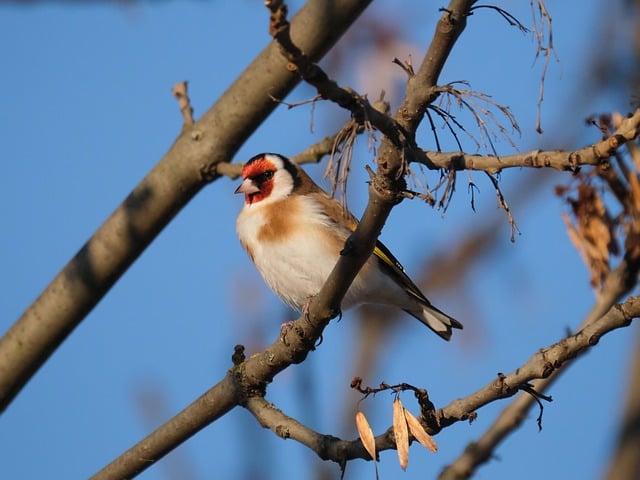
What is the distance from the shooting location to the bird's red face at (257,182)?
4.66 metres

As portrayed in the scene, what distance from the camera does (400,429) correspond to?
251 centimetres

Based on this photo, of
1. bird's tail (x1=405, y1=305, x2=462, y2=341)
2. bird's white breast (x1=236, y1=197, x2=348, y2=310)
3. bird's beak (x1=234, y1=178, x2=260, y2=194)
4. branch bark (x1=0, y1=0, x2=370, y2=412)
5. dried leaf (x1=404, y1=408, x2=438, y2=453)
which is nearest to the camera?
dried leaf (x1=404, y1=408, x2=438, y2=453)

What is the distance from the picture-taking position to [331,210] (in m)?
4.48

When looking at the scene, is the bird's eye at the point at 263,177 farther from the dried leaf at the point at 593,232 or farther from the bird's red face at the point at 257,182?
the dried leaf at the point at 593,232

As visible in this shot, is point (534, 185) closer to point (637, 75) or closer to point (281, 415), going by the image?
point (637, 75)

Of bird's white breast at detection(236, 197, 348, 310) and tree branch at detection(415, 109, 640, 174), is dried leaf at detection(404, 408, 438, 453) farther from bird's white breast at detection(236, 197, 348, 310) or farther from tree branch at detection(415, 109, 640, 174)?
bird's white breast at detection(236, 197, 348, 310)

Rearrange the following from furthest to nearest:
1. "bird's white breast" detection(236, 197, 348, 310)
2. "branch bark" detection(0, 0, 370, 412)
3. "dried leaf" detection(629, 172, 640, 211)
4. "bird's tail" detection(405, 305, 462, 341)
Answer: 1. "bird's tail" detection(405, 305, 462, 341)
2. "bird's white breast" detection(236, 197, 348, 310)
3. "branch bark" detection(0, 0, 370, 412)
4. "dried leaf" detection(629, 172, 640, 211)

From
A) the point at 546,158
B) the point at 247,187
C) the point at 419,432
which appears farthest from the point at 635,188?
the point at 247,187

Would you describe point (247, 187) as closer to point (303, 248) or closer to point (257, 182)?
point (257, 182)

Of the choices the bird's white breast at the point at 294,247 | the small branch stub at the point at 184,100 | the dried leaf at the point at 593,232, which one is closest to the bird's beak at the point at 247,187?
the bird's white breast at the point at 294,247

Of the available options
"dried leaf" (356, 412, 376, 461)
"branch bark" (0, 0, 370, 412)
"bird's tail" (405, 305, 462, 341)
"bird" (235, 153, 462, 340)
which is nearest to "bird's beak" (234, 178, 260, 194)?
"bird" (235, 153, 462, 340)

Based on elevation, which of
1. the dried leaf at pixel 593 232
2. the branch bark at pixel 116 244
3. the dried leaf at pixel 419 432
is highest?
the branch bark at pixel 116 244

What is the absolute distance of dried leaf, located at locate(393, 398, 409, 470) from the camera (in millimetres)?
2486

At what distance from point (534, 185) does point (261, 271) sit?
50.4 inches
